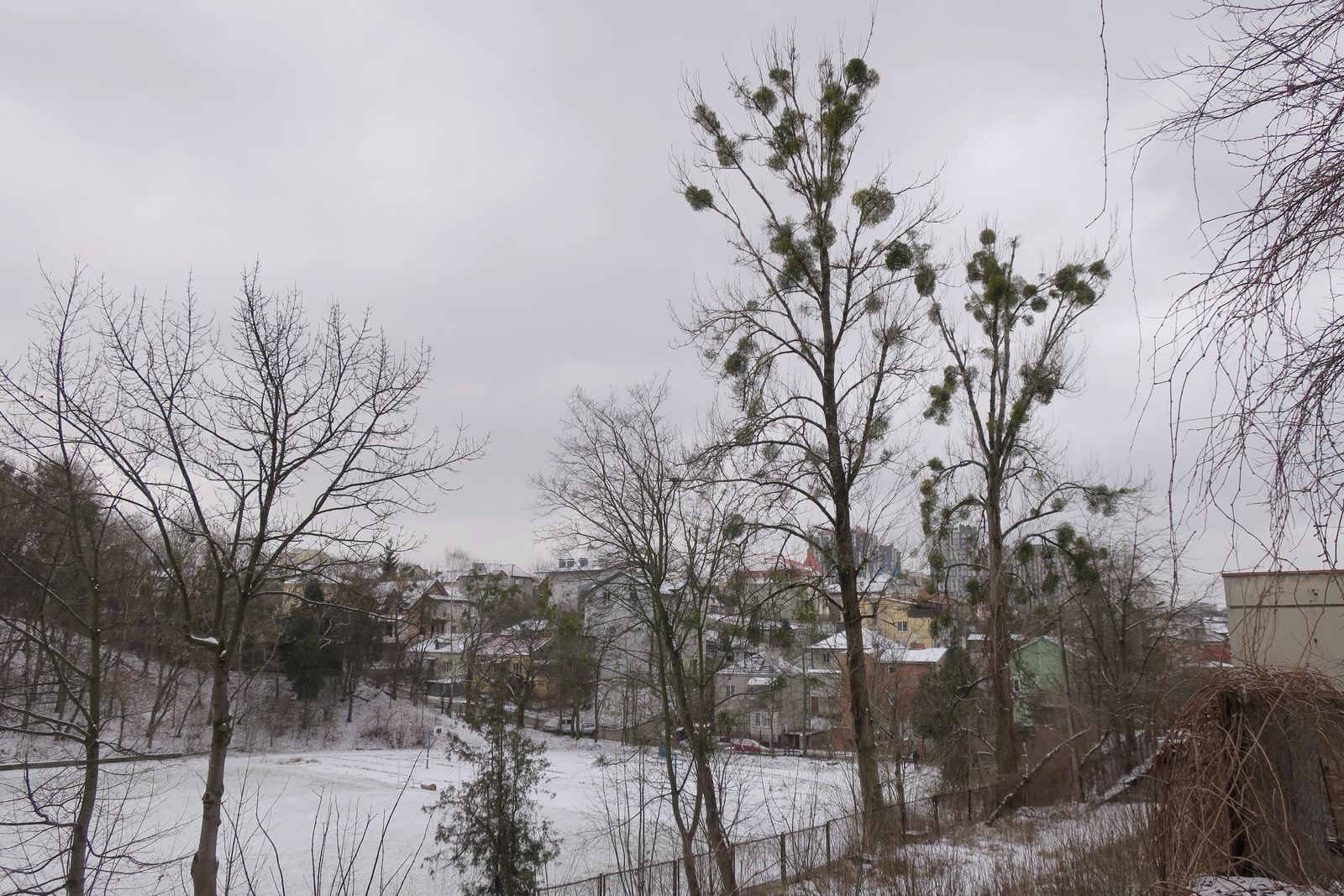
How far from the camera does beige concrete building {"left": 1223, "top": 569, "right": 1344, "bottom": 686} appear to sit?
221cm

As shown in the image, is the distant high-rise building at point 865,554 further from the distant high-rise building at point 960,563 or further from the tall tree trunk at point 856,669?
the distant high-rise building at point 960,563

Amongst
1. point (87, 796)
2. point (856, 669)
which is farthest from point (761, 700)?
point (87, 796)

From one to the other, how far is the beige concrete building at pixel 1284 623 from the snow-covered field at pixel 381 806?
6.47 meters

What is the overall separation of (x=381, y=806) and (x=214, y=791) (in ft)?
69.0

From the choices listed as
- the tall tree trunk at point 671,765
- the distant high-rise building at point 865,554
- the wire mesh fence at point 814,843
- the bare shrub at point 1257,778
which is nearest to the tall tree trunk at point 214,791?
the wire mesh fence at point 814,843

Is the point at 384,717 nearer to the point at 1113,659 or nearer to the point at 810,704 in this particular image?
the point at 810,704

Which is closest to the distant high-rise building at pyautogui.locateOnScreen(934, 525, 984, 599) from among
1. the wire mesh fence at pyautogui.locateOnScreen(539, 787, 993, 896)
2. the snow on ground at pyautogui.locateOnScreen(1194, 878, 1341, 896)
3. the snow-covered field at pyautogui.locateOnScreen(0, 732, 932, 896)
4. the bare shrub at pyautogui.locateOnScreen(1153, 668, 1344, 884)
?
the wire mesh fence at pyautogui.locateOnScreen(539, 787, 993, 896)

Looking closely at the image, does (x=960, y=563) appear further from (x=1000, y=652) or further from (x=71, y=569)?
(x=71, y=569)

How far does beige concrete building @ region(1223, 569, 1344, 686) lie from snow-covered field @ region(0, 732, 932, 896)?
6.47 metres

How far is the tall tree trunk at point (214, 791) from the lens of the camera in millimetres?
7594

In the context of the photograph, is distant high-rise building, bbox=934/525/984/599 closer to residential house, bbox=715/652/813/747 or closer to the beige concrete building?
residential house, bbox=715/652/813/747

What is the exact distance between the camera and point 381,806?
26.5 m

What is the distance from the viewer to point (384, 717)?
4741 cm

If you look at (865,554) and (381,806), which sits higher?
(865,554)
